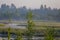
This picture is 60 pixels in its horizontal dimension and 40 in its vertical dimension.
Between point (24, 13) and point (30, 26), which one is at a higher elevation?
point (24, 13)

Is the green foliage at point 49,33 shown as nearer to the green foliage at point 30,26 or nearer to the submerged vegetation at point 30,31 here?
the submerged vegetation at point 30,31

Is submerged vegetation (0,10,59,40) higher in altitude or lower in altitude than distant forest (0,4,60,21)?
lower

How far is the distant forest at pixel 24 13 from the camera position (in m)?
3.41

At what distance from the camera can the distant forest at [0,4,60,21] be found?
3406 millimetres

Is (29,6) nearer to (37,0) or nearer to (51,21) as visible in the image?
(37,0)

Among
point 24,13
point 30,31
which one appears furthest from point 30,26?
point 24,13

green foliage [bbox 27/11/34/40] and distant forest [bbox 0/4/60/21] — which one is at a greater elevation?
distant forest [bbox 0/4/60/21]

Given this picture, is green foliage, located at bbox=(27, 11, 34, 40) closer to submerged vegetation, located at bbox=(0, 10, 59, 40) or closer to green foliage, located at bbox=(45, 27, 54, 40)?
submerged vegetation, located at bbox=(0, 10, 59, 40)

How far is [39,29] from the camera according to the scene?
341 cm

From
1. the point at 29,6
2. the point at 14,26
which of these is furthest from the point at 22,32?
the point at 29,6

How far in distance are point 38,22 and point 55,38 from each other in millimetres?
309

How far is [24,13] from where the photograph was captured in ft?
11.2

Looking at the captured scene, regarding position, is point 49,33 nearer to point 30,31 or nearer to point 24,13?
point 30,31

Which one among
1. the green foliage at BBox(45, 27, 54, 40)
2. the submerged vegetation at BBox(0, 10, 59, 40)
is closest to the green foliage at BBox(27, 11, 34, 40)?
the submerged vegetation at BBox(0, 10, 59, 40)
